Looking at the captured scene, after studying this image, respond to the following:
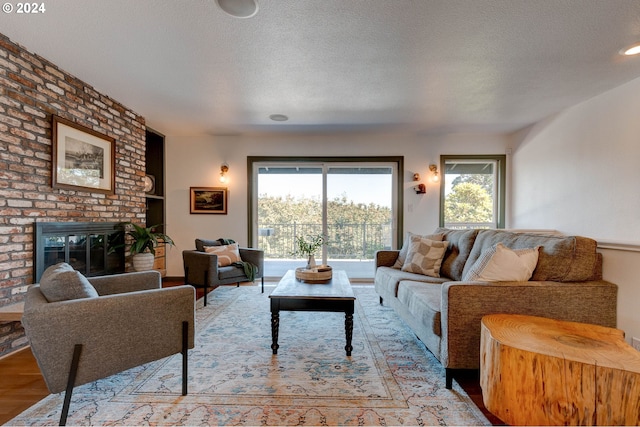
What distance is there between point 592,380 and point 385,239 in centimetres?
375

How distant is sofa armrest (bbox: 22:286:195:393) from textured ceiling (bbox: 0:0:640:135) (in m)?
1.79

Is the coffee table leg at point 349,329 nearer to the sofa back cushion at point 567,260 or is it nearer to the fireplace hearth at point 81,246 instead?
the sofa back cushion at point 567,260

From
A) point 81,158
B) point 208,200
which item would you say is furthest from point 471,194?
point 81,158

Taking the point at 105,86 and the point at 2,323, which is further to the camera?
the point at 105,86

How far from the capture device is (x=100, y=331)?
1491 mm

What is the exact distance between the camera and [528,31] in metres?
2.04

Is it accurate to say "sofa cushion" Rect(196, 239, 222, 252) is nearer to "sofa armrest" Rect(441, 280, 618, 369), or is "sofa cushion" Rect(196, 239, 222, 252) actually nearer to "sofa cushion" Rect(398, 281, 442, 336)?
"sofa cushion" Rect(398, 281, 442, 336)

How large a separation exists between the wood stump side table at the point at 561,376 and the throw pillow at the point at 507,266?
1.46 feet

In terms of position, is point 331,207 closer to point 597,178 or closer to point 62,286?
point 597,178

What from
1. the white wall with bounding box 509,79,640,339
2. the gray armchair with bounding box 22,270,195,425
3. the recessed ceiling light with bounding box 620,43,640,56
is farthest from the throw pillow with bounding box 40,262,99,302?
the recessed ceiling light with bounding box 620,43,640,56

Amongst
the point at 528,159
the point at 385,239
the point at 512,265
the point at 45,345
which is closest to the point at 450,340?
the point at 512,265

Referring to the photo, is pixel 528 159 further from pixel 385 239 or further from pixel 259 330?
pixel 259 330

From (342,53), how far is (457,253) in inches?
86.7

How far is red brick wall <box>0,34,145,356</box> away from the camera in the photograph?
2.21 m
